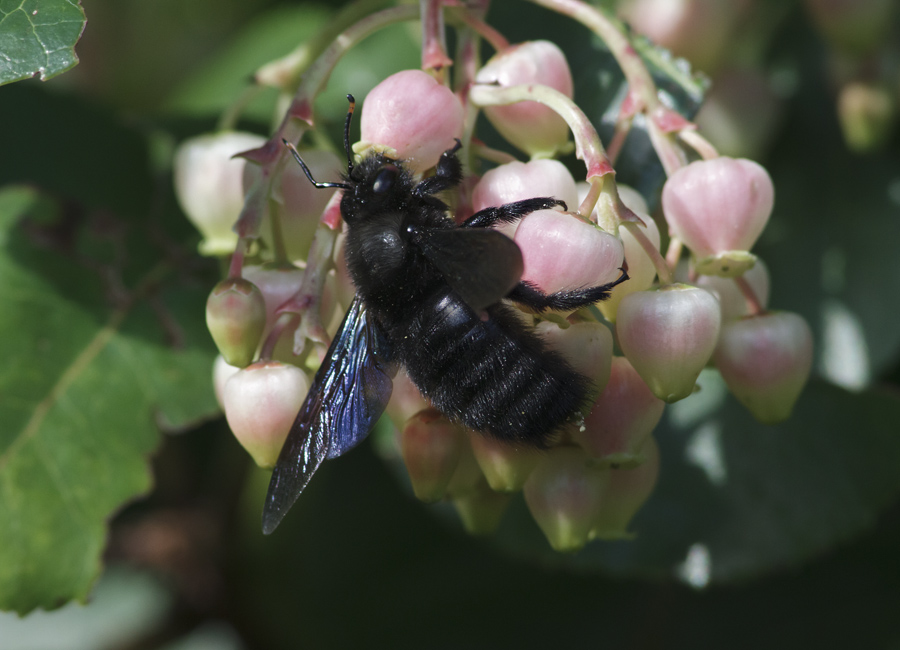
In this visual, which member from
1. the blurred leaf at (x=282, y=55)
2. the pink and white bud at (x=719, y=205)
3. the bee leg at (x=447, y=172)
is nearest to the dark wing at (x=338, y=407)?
the bee leg at (x=447, y=172)

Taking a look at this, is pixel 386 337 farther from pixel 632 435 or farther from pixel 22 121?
pixel 22 121

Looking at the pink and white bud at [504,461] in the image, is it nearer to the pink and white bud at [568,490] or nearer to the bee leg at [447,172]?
the pink and white bud at [568,490]

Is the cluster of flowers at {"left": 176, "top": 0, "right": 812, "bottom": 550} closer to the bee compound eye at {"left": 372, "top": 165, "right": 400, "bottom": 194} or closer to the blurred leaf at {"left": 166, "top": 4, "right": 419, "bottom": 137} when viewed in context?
the bee compound eye at {"left": 372, "top": 165, "right": 400, "bottom": 194}

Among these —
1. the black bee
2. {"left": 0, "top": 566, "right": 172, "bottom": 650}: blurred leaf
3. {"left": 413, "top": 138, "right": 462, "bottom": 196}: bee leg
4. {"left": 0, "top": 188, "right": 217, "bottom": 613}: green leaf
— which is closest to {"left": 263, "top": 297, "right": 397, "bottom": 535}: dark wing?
A: the black bee

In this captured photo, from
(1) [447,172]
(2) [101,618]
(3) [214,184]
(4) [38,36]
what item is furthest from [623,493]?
(2) [101,618]

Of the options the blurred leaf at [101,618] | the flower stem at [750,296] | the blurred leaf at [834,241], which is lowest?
the blurred leaf at [101,618]

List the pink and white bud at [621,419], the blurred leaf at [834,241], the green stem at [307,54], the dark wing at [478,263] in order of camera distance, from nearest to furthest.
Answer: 1. the dark wing at [478,263]
2. the pink and white bud at [621,419]
3. the green stem at [307,54]
4. the blurred leaf at [834,241]

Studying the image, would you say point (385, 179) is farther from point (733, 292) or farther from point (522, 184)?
point (733, 292)
